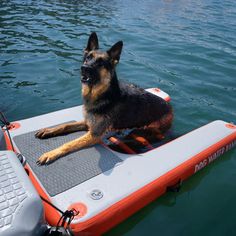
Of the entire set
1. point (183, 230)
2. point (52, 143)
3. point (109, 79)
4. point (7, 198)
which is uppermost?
point (109, 79)

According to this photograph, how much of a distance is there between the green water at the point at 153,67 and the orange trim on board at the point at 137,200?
13.9 inches

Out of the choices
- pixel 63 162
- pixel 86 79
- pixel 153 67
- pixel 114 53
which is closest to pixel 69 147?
pixel 63 162

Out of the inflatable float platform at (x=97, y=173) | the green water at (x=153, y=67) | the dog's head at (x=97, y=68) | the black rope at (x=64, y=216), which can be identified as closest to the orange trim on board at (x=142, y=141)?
the inflatable float platform at (x=97, y=173)

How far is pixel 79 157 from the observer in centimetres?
485

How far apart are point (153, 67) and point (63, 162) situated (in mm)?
6863

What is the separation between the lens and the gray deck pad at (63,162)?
4234 mm

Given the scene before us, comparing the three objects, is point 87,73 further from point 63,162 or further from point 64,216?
point 64,216

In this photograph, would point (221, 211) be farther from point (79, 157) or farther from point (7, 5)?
point (7, 5)

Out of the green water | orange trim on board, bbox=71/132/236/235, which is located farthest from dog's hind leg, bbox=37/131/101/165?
the green water

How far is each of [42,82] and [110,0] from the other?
14302 millimetres

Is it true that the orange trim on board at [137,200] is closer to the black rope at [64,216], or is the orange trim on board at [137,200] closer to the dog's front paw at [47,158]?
the black rope at [64,216]

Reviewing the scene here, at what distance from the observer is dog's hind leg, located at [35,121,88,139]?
5315mm

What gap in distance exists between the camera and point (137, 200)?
4211 millimetres

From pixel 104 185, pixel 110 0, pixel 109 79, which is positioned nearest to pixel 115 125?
pixel 109 79
